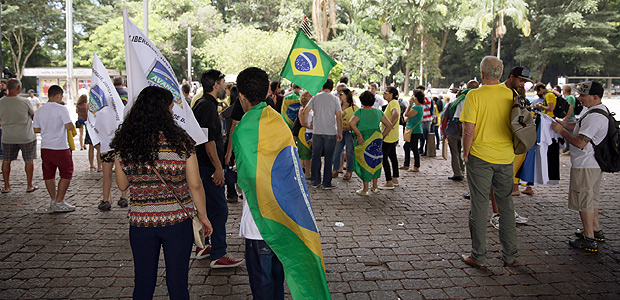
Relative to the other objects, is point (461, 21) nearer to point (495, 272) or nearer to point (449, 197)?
point (449, 197)

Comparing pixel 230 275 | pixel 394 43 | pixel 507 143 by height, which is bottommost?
pixel 230 275

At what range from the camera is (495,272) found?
15.5 ft

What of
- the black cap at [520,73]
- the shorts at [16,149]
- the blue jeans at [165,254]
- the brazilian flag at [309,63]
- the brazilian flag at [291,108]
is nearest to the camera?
the blue jeans at [165,254]

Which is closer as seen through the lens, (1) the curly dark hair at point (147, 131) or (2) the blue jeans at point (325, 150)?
(1) the curly dark hair at point (147, 131)

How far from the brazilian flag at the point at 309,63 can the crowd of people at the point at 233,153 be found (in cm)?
55

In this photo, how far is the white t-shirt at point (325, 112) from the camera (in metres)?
8.29

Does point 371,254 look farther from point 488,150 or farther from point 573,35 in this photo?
point 573,35

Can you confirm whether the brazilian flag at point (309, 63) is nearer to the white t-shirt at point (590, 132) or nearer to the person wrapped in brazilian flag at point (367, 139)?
the person wrapped in brazilian flag at point (367, 139)

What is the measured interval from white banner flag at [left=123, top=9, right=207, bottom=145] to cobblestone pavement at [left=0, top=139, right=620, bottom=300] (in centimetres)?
155

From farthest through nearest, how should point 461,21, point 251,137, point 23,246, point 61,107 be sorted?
1. point 461,21
2. point 61,107
3. point 23,246
4. point 251,137

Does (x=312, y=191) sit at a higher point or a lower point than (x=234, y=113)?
lower

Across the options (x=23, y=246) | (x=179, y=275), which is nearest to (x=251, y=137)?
(x=179, y=275)

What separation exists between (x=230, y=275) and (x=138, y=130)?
7.08 ft

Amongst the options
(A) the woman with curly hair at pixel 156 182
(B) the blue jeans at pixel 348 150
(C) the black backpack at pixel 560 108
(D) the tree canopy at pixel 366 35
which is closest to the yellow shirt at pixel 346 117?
Answer: (B) the blue jeans at pixel 348 150
